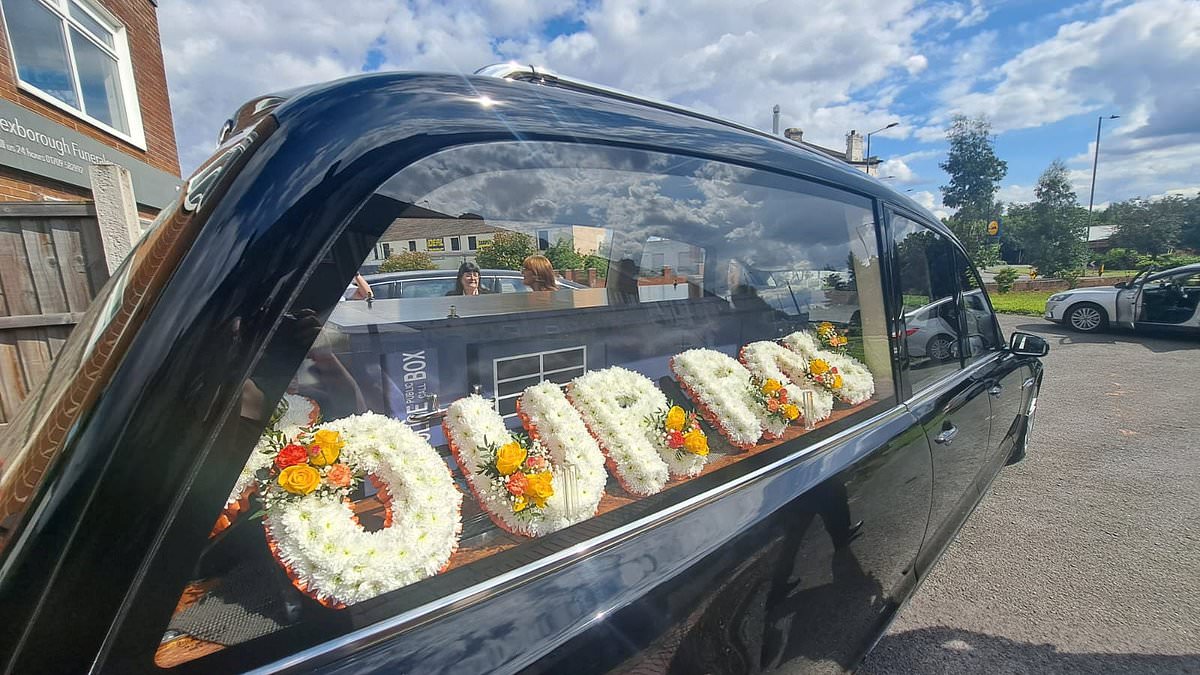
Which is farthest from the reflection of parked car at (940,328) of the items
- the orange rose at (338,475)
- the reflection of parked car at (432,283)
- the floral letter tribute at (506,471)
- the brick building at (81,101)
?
the brick building at (81,101)

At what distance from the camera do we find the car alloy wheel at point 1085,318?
10992mm

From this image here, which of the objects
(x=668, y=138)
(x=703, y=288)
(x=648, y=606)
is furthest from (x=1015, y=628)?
(x=668, y=138)

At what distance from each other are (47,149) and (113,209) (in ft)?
16.7

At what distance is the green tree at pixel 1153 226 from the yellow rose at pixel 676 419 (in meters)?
57.7

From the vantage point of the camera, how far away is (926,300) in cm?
239

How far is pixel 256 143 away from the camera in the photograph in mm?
817

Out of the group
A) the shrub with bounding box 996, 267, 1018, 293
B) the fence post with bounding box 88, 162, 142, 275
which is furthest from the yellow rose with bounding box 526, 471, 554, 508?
the shrub with bounding box 996, 267, 1018, 293

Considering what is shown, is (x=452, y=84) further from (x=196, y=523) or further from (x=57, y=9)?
(x=57, y=9)

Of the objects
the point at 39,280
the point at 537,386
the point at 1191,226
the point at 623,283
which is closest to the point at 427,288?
the point at 537,386

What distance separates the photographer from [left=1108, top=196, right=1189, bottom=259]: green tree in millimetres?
42281

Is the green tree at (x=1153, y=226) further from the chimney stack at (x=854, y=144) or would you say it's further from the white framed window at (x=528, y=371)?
the white framed window at (x=528, y=371)

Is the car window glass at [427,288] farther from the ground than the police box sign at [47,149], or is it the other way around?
the police box sign at [47,149]

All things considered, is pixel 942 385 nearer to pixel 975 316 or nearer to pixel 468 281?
pixel 975 316

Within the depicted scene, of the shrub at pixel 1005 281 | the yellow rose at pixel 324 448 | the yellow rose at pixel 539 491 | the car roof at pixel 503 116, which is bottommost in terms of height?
the shrub at pixel 1005 281
